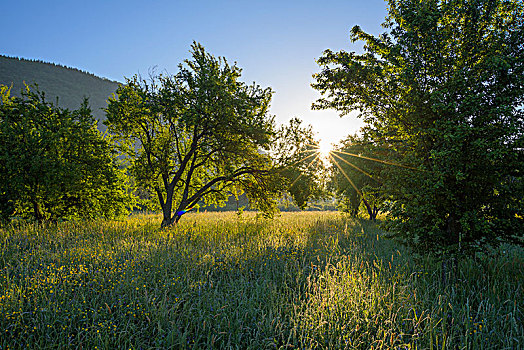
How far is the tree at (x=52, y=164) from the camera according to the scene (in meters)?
9.02

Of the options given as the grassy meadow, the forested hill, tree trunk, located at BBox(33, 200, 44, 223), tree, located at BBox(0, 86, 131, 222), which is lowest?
the grassy meadow

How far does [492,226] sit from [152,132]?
46.2 feet

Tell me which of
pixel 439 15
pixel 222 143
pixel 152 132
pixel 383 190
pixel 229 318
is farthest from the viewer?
pixel 152 132

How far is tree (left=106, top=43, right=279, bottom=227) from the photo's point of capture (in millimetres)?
10461

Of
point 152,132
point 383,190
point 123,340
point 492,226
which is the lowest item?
point 123,340

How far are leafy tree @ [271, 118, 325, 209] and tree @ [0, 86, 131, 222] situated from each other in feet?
27.0

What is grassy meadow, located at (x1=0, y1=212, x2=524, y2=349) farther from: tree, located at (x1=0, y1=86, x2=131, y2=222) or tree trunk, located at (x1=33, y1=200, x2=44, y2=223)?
tree trunk, located at (x1=33, y1=200, x2=44, y2=223)

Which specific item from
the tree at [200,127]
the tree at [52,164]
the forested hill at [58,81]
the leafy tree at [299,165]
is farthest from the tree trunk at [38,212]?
the forested hill at [58,81]

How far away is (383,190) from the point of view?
550 centimetres

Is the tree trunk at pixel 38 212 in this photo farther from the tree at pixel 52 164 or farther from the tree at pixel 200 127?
the tree at pixel 200 127

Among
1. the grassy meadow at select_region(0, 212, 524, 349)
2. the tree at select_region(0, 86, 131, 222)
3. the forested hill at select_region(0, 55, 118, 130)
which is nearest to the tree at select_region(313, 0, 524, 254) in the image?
the grassy meadow at select_region(0, 212, 524, 349)

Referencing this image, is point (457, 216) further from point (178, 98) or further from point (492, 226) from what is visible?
point (178, 98)

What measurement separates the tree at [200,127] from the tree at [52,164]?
151 cm

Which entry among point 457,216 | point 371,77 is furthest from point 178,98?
point 457,216
